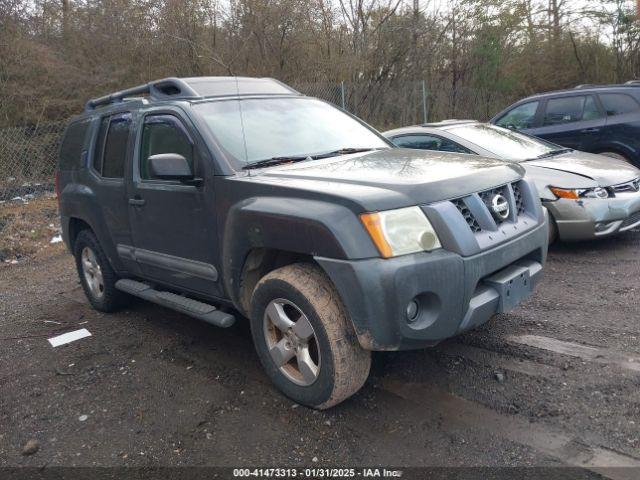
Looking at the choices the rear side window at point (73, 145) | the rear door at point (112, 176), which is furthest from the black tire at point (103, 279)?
the rear side window at point (73, 145)

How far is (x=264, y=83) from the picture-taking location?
4.53 metres

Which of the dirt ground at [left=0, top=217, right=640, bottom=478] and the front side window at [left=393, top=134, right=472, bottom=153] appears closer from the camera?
the dirt ground at [left=0, top=217, right=640, bottom=478]

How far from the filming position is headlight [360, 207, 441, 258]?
278 centimetres

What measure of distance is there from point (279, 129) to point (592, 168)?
369 centimetres

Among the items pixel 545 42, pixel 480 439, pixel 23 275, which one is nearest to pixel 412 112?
pixel 545 42

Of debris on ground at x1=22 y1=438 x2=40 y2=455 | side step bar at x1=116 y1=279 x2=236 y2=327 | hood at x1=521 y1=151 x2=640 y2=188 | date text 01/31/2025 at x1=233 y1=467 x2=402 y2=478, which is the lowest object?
date text 01/31/2025 at x1=233 y1=467 x2=402 y2=478

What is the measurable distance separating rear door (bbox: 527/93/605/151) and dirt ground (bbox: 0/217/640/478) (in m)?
4.10

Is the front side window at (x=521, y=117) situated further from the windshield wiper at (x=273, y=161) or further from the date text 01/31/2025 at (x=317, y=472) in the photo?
the date text 01/31/2025 at (x=317, y=472)

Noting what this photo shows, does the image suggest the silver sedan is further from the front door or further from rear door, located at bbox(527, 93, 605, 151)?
the front door

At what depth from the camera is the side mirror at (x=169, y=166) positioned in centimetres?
349

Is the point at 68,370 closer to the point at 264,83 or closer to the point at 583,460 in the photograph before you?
the point at 264,83

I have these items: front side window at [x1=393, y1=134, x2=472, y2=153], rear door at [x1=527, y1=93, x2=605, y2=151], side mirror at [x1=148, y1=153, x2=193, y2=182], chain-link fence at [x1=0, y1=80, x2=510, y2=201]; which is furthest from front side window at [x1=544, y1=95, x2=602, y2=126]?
side mirror at [x1=148, y1=153, x2=193, y2=182]

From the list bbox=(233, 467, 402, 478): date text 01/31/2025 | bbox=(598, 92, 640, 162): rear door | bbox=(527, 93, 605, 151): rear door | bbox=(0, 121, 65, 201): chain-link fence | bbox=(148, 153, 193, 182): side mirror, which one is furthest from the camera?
bbox=(0, 121, 65, 201): chain-link fence

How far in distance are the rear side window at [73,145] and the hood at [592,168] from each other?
173 inches
